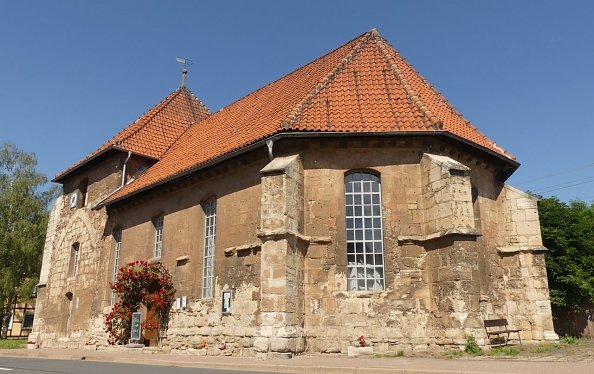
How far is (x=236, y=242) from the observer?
1379 centimetres

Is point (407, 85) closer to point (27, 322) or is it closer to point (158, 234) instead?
point (158, 234)

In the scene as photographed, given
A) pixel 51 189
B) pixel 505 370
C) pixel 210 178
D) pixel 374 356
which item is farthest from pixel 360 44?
pixel 51 189

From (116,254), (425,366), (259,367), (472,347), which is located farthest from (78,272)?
(425,366)

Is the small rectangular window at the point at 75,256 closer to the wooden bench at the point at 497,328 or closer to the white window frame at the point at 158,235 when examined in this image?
the white window frame at the point at 158,235

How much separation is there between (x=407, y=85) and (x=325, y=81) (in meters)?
2.41

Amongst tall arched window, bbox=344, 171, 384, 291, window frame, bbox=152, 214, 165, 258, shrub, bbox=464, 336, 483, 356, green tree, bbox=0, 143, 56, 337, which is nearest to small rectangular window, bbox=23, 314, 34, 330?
green tree, bbox=0, 143, 56, 337

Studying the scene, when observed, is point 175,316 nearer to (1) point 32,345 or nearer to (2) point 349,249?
(2) point 349,249

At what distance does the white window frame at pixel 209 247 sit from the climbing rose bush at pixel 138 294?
4.94 feet

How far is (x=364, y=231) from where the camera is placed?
12.5m

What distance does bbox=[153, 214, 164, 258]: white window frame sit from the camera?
17.3 meters

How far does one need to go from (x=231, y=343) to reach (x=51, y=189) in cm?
3014

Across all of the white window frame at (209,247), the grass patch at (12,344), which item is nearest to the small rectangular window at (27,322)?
the grass patch at (12,344)

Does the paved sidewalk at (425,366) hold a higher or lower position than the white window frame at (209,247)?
lower

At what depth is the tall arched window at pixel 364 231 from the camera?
1215cm
